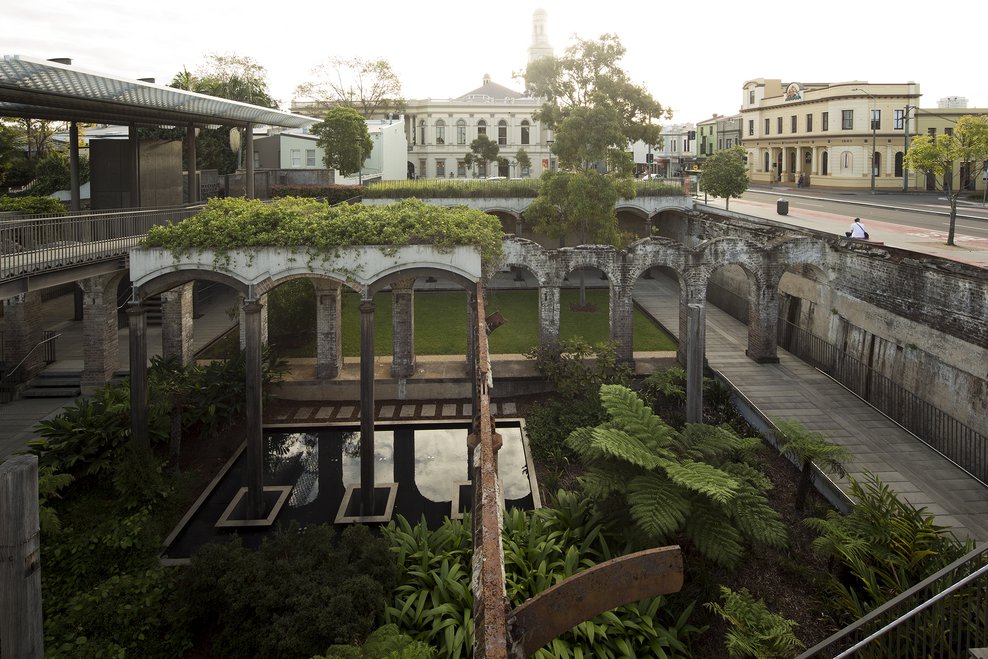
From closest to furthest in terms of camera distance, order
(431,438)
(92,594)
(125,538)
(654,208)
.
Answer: (92,594)
(125,538)
(431,438)
(654,208)

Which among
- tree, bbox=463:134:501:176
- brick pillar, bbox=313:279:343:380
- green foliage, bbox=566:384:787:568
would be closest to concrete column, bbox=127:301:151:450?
brick pillar, bbox=313:279:343:380

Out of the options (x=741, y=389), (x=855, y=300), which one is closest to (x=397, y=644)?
(x=741, y=389)

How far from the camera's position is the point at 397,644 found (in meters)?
9.00

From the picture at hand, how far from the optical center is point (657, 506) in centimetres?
1162

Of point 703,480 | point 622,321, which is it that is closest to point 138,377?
point 703,480

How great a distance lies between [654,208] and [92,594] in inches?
1279

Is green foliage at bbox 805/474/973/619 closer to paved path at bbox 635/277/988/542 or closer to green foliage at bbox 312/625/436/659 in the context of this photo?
paved path at bbox 635/277/988/542

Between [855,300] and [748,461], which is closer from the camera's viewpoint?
[748,461]

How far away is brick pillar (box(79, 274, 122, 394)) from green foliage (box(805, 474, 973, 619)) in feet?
57.8

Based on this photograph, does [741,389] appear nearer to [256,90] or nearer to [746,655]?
[746,655]

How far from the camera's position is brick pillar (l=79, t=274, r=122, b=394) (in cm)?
2002

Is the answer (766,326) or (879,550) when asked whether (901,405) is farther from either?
(879,550)

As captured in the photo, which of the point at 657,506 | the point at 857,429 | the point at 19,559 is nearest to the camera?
the point at 19,559

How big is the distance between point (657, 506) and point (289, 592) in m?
5.41
